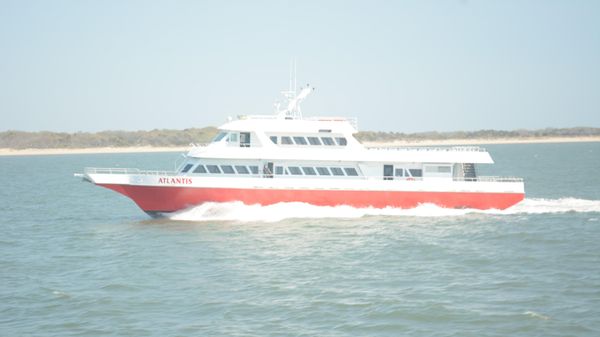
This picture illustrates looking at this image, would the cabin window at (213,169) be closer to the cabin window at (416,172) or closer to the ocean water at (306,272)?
the ocean water at (306,272)

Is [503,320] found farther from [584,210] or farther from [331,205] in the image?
[584,210]

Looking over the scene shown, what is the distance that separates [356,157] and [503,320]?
13832 mm

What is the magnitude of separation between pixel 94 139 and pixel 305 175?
4445 inches

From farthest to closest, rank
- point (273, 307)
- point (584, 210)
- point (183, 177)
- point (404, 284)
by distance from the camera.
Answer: point (584, 210) < point (183, 177) < point (404, 284) < point (273, 307)

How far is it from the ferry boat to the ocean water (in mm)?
534

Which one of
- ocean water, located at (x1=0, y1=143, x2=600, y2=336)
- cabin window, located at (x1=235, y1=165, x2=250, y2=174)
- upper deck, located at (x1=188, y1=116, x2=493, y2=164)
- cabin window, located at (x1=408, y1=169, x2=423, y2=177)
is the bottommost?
ocean water, located at (x1=0, y1=143, x2=600, y2=336)

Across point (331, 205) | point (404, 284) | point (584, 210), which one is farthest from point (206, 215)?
point (584, 210)

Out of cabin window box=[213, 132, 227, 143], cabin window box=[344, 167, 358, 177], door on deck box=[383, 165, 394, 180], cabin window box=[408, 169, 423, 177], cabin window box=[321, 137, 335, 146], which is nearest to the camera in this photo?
cabin window box=[213, 132, 227, 143]

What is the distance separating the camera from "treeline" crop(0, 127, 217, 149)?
128 m

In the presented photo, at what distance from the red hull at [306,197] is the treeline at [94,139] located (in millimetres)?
101700

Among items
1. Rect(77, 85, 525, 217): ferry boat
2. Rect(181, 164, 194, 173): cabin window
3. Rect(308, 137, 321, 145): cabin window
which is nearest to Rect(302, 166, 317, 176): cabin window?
Rect(77, 85, 525, 217): ferry boat

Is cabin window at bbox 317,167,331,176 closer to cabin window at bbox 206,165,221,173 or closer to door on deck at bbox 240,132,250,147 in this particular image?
door on deck at bbox 240,132,250,147

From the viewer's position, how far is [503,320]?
13188 millimetres

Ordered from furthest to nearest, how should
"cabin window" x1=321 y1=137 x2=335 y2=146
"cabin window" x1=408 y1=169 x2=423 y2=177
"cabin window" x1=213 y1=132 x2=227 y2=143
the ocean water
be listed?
"cabin window" x1=408 y1=169 x2=423 y2=177
"cabin window" x1=321 y1=137 x2=335 y2=146
"cabin window" x1=213 y1=132 x2=227 y2=143
the ocean water
